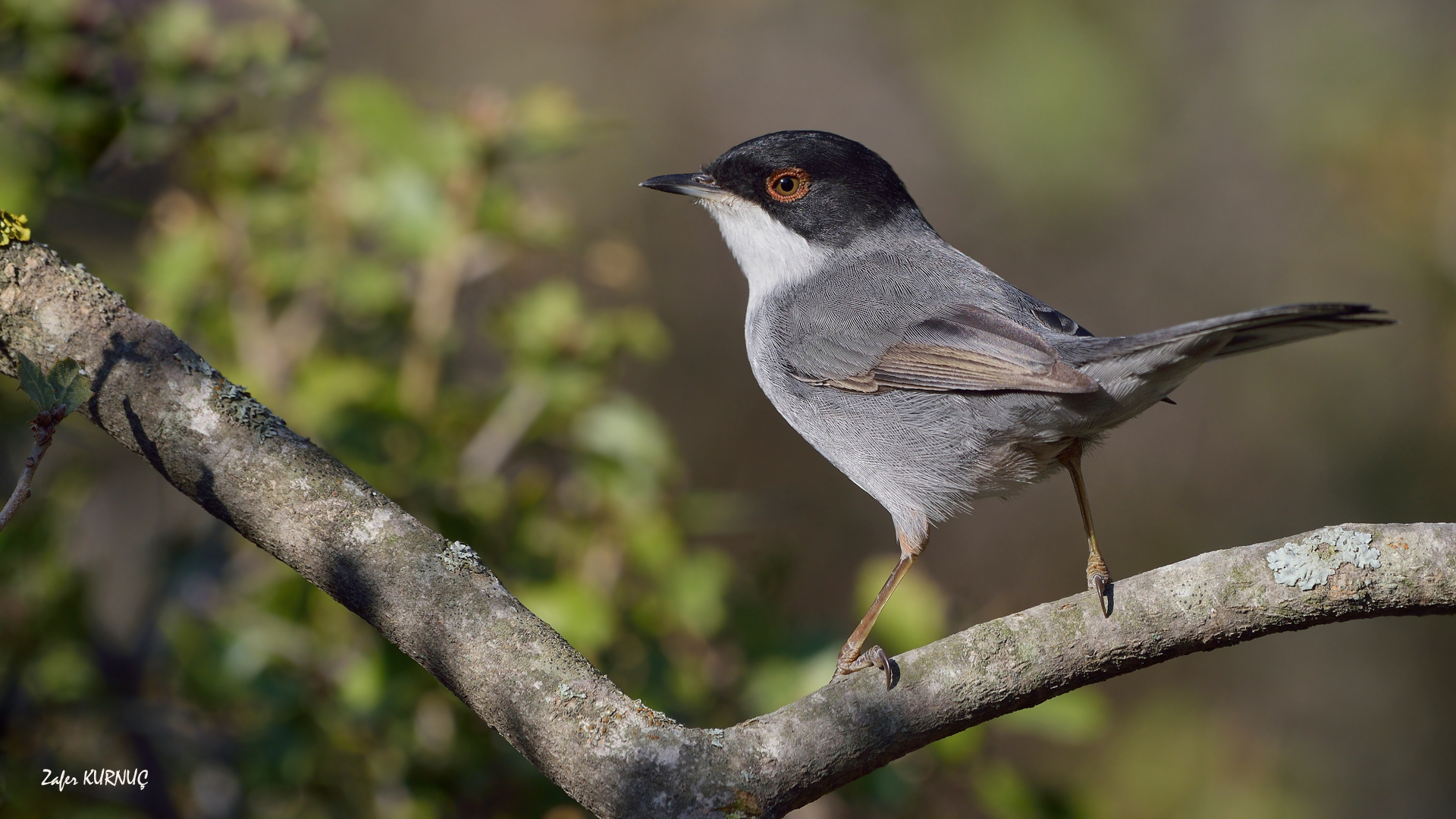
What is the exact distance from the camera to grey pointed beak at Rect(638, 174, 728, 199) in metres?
3.88

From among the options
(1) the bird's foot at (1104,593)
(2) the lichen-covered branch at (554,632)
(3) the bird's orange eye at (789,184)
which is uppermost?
(3) the bird's orange eye at (789,184)

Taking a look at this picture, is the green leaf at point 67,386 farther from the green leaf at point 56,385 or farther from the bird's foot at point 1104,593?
the bird's foot at point 1104,593

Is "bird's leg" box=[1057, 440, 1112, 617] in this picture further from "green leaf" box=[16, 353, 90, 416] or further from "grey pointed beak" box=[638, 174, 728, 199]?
"green leaf" box=[16, 353, 90, 416]

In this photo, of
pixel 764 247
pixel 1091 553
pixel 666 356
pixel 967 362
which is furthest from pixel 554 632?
pixel 666 356

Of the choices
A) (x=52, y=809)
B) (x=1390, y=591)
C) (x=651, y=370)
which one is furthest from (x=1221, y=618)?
(x=651, y=370)

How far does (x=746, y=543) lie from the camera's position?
7.22 meters

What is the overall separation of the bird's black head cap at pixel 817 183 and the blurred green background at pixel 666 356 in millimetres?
547

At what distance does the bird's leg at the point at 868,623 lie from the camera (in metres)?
3.00

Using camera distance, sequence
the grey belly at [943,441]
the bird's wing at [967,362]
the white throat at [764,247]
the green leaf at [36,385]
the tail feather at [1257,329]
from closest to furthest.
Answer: the green leaf at [36,385] → the tail feather at [1257,329] → the bird's wing at [967,362] → the grey belly at [943,441] → the white throat at [764,247]

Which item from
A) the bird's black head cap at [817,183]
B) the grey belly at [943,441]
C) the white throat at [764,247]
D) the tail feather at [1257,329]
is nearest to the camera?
the tail feather at [1257,329]

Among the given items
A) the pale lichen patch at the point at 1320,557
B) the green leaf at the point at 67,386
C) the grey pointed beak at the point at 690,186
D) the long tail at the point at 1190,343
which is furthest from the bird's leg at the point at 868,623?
the green leaf at the point at 67,386

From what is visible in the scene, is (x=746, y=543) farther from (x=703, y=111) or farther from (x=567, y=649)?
(x=567, y=649)

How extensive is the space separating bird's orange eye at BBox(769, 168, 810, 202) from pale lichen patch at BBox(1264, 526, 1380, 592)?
2153 millimetres

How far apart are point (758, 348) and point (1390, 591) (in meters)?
2.08
